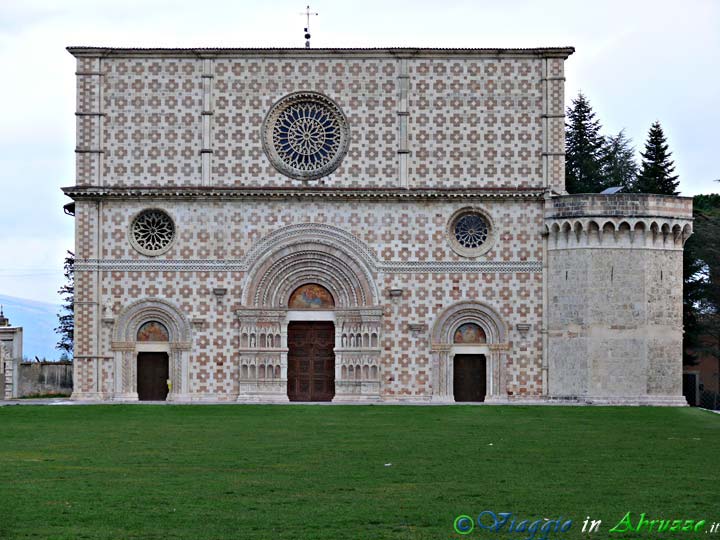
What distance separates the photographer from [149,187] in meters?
52.9

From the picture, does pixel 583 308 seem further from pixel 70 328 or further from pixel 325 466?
pixel 70 328

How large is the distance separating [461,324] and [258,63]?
38.5 ft

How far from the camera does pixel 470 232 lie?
2089 inches

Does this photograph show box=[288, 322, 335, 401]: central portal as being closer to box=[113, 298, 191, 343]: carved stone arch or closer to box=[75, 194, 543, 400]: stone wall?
box=[75, 194, 543, 400]: stone wall

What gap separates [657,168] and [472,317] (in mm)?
19580

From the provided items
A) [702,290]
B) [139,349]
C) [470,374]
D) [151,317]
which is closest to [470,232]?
[470,374]

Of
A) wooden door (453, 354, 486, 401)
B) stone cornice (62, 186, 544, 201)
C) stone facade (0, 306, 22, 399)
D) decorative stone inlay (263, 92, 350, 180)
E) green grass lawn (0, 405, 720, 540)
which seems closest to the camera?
green grass lawn (0, 405, 720, 540)

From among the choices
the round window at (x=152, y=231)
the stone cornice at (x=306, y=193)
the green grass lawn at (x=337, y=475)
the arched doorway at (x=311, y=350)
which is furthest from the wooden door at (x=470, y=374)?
the green grass lawn at (x=337, y=475)

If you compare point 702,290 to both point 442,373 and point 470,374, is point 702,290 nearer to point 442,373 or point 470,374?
point 470,374

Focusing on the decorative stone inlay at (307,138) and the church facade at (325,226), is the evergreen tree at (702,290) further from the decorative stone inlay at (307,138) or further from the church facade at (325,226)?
the decorative stone inlay at (307,138)

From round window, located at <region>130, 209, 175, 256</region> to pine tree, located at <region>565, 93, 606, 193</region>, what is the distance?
28.5m

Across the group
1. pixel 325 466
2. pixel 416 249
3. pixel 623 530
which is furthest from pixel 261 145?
pixel 623 530

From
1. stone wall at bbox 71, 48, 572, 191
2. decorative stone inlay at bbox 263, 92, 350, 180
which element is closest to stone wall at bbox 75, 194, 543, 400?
stone wall at bbox 71, 48, 572, 191

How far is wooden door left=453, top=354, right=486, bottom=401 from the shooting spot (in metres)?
52.9
